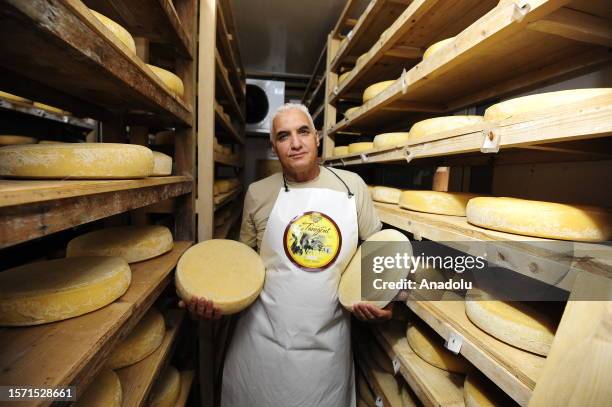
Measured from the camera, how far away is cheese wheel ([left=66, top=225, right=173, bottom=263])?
1.12 metres

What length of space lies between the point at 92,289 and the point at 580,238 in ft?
4.42

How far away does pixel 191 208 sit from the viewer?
5.34ft

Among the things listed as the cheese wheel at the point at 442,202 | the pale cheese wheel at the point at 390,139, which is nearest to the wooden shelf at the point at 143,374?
the cheese wheel at the point at 442,202

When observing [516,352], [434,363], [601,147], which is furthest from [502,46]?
[434,363]

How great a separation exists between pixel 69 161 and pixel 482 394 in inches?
57.0

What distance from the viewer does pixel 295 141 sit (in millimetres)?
1440

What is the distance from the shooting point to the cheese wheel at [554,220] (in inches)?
30.0

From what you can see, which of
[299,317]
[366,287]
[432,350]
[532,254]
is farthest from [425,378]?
[532,254]

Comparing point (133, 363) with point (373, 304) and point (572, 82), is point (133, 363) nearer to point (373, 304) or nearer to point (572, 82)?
point (373, 304)

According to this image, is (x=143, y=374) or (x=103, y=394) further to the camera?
(x=143, y=374)

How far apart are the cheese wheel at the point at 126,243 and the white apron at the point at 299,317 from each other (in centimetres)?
49

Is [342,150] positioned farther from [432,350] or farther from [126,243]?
[126,243]

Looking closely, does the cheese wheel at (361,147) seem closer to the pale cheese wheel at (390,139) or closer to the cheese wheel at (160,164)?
the pale cheese wheel at (390,139)

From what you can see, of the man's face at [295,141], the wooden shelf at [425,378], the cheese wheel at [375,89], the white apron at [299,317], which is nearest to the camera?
the wooden shelf at [425,378]
